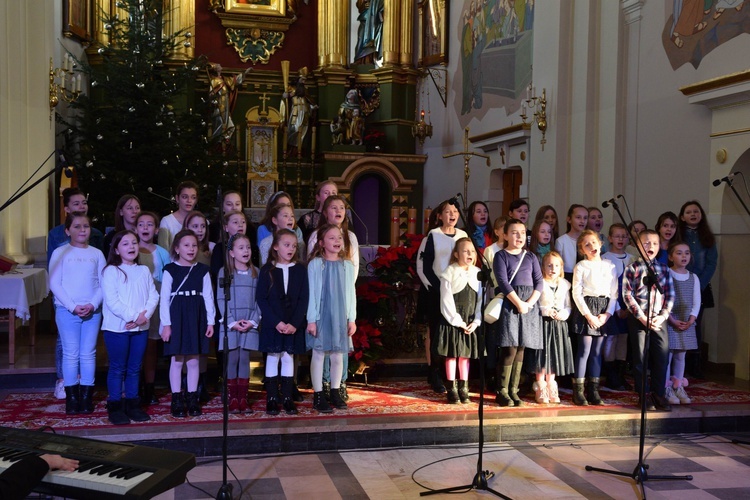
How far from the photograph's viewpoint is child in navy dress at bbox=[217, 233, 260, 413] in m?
6.00

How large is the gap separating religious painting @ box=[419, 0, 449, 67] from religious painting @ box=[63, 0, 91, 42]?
19.6ft

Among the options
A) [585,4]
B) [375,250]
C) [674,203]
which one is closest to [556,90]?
[585,4]

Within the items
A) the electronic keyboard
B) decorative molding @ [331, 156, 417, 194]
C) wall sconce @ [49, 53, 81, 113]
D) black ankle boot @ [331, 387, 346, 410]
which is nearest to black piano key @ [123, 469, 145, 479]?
the electronic keyboard

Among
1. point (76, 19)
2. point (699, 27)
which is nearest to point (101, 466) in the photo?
point (699, 27)

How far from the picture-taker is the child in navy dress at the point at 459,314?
20.9 feet

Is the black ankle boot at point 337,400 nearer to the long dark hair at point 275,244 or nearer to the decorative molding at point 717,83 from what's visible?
the long dark hair at point 275,244

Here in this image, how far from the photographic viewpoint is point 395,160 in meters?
15.4

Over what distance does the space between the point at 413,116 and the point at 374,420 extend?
11.0 m

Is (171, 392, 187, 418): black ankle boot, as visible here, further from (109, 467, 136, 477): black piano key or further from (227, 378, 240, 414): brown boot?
(109, 467, 136, 477): black piano key

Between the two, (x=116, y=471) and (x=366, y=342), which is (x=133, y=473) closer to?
(x=116, y=471)

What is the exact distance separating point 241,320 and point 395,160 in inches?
385

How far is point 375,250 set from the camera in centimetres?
841

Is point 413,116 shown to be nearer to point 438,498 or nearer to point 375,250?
point 375,250

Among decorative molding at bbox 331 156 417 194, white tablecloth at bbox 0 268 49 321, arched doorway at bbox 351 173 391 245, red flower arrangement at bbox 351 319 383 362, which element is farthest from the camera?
arched doorway at bbox 351 173 391 245
